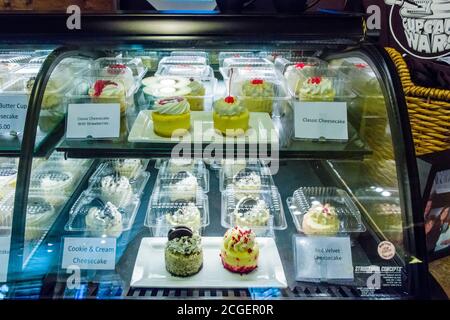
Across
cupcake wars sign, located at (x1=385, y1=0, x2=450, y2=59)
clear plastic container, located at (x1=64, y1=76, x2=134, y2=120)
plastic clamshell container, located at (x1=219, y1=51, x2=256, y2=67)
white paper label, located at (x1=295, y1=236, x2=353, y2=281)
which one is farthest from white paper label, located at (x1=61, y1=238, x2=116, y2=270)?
cupcake wars sign, located at (x1=385, y1=0, x2=450, y2=59)

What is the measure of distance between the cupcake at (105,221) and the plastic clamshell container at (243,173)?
657mm

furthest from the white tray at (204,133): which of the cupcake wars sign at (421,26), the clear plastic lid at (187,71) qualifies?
the cupcake wars sign at (421,26)

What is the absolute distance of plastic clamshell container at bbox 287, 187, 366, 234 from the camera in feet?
7.04

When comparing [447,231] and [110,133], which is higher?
[110,133]

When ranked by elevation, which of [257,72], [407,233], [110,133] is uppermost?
[257,72]

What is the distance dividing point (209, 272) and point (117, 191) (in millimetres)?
776

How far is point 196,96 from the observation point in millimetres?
2107

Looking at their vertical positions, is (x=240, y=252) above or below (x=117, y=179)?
below

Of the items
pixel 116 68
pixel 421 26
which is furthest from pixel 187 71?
pixel 421 26

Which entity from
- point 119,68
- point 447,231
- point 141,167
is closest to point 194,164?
point 141,167

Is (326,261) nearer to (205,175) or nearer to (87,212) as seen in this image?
(205,175)

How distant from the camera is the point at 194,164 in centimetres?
268

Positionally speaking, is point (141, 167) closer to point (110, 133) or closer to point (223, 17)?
point (110, 133)
